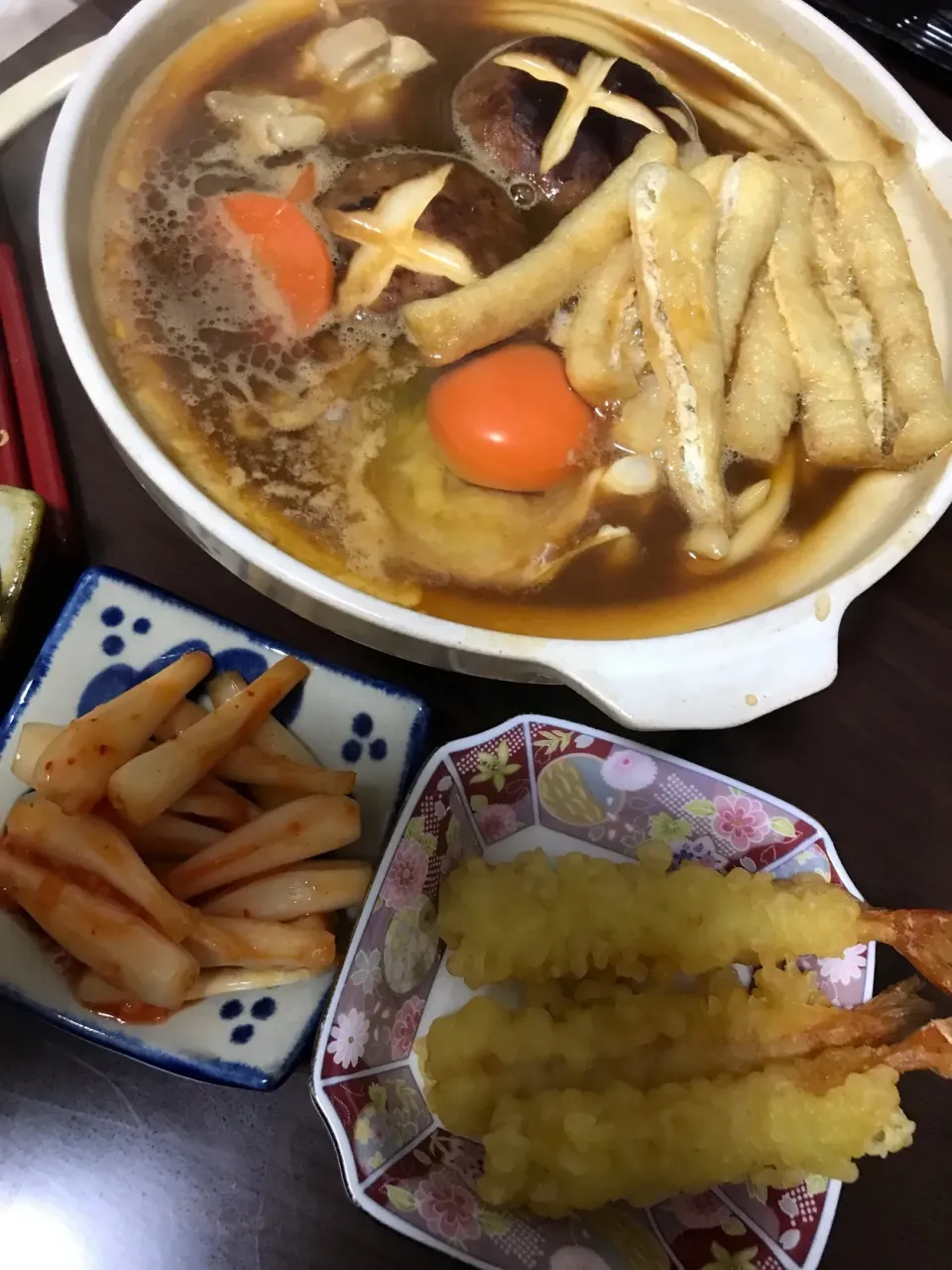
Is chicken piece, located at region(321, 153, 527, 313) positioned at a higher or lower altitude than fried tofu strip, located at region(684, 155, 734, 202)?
lower

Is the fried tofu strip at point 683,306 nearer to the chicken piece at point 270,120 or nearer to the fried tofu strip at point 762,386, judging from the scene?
the fried tofu strip at point 762,386

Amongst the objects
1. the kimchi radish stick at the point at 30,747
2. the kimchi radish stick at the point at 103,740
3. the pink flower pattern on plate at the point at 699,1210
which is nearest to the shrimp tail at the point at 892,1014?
the pink flower pattern on plate at the point at 699,1210

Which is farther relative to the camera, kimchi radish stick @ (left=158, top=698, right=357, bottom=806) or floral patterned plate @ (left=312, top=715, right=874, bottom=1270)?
kimchi radish stick @ (left=158, top=698, right=357, bottom=806)

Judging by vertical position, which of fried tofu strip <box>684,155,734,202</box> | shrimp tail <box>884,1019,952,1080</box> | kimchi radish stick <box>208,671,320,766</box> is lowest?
kimchi radish stick <box>208,671,320,766</box>

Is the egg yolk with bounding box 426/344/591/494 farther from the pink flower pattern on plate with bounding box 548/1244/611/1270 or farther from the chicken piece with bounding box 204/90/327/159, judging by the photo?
the pink flower pattern on plate with bounding box 548/1244/611/1270

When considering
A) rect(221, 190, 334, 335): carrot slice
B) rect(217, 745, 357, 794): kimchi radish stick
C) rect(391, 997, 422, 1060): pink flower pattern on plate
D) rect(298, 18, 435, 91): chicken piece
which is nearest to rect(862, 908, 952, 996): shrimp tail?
rect(391, 997, 422, 1060): pink flower pattern on plate

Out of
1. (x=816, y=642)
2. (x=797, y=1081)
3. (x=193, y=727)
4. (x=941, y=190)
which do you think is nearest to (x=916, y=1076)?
(x=797, y=1081)

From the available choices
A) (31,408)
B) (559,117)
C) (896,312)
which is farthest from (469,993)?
(559,117)
